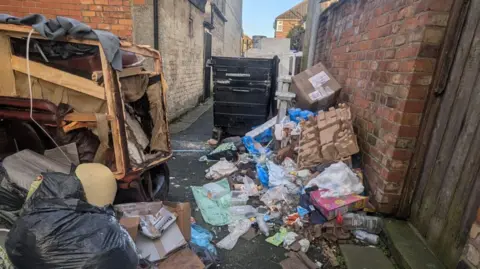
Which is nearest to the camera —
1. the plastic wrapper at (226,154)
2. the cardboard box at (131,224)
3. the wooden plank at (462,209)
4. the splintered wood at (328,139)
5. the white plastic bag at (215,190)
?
the wooden plank at (462,209)

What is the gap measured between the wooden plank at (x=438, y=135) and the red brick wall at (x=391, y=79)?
0.42ft

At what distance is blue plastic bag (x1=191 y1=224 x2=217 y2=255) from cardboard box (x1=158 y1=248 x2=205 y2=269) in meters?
0.28

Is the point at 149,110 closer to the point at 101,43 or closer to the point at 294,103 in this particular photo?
the point at 101,43

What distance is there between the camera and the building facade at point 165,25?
4113 mm

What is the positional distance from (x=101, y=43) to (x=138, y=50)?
0.50 m

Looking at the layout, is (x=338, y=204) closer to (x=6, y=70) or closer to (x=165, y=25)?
(x=6, y=70)

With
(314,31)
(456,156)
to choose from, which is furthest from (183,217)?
(314,31)

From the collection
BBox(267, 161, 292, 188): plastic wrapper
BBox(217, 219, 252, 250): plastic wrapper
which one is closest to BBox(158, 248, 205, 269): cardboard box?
BBox(217, 219, 252, 250): plastic wrapper

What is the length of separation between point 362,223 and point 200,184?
1.91 meters

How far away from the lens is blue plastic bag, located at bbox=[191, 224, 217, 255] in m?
2.17

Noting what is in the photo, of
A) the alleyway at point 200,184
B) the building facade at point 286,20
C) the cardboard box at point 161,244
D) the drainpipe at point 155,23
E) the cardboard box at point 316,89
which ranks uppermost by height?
the building facade at point 286,20

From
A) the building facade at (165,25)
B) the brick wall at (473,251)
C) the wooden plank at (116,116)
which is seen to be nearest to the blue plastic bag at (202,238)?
the wooden plank at (116,116)

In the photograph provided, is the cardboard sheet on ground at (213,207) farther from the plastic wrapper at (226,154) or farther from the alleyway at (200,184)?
the plastic wrapper at (226,154)

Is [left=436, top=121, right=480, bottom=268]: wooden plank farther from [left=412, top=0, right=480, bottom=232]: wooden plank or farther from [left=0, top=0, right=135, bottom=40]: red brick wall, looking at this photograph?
[left=0, top=0, right=135, bottom=40]: red brick wall
